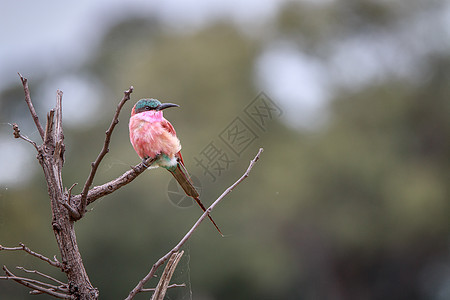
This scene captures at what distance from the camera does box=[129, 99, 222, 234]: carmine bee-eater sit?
6.31 ft

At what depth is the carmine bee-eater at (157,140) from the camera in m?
1.92

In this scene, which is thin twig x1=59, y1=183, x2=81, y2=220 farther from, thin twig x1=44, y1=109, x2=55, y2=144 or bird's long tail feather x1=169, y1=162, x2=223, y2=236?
bird's long tail feather x1=169, y1=162, x2=223, y2=236

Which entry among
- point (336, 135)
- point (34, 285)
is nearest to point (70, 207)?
point (34, 285)

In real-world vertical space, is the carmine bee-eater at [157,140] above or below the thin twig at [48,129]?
below

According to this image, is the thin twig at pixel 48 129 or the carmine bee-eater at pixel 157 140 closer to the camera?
the thin twig at pixel 48 129

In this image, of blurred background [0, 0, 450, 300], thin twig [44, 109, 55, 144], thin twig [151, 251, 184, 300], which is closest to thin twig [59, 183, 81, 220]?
thin twig [44, 109, 55, 144]

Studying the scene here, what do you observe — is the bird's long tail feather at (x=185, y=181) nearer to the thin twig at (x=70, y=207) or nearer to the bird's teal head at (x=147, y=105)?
the bird's teal head at (x=147, y=105)

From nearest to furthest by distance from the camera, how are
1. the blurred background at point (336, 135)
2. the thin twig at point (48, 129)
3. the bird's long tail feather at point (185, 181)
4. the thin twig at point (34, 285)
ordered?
the thin twig at point (34, 285), the thin twig at point (48, 129), the bird's long tail feather at point (185, 181), the blurred background at point (336, 135)

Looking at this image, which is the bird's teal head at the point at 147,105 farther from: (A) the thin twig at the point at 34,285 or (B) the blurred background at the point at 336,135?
(B) the blurred background at the point at 336,135

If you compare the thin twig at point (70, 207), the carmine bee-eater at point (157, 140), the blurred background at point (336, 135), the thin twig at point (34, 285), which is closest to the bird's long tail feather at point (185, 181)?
the carmine bee-eater at point (157, 140)

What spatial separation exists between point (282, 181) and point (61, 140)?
12962mm

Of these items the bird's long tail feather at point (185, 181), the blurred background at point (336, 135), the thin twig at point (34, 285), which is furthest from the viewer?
the blurred background at point (336, 135)

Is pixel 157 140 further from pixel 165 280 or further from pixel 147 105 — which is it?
pixel 165 280

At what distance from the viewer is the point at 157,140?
1907mm
